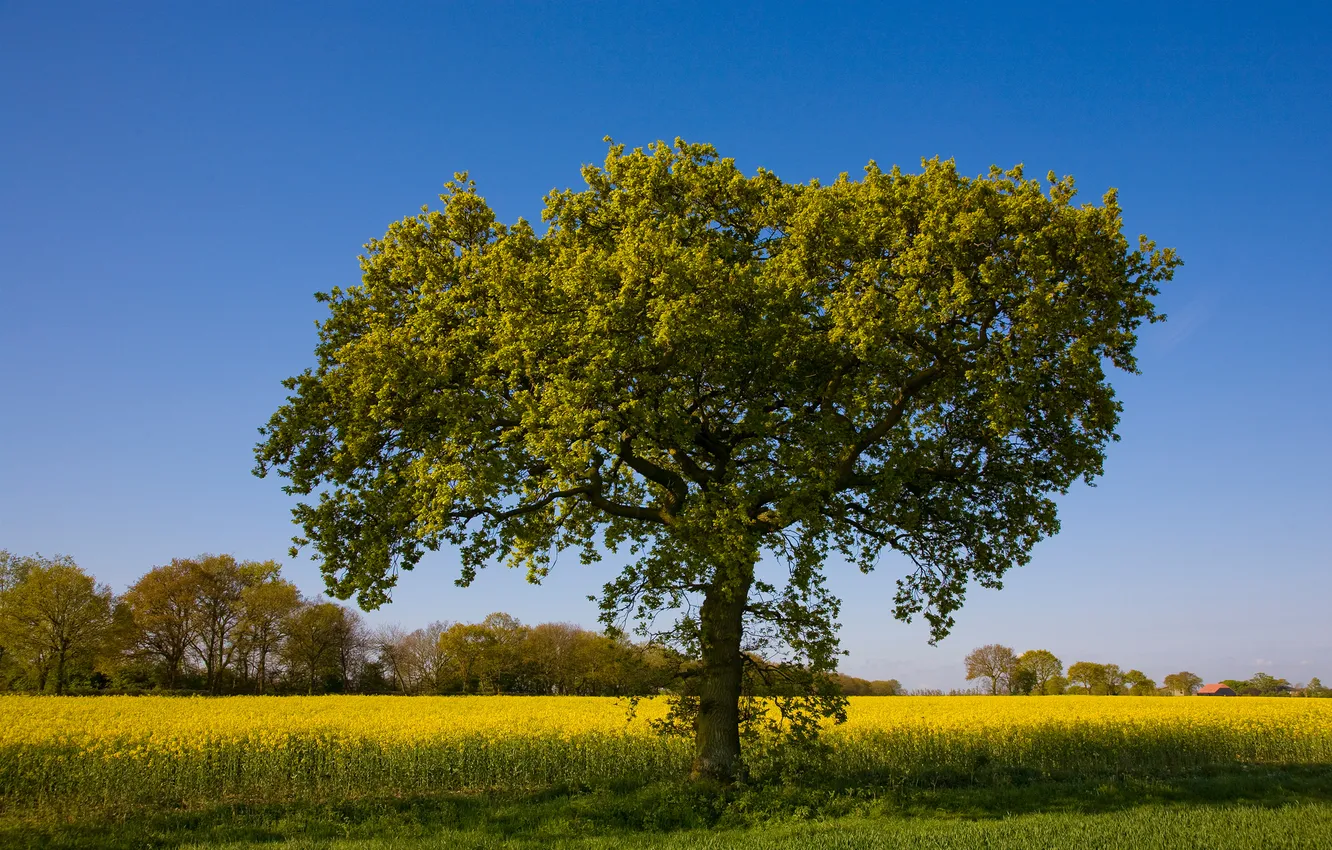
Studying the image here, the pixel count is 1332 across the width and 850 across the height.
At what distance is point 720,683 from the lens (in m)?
19.2

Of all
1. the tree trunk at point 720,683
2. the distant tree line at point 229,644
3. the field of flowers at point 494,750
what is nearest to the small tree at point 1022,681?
the distant tree line at point 229,644

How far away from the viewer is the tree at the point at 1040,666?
79.3 meters

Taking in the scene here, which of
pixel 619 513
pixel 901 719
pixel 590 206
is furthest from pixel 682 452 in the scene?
pixel 901 719

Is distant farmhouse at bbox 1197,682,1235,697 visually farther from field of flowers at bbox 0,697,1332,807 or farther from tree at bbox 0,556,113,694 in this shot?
tree at bbox 0,556,113,694

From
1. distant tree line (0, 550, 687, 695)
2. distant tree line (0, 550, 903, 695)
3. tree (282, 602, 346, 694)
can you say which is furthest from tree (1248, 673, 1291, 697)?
tree (282, 602, 346, 694)

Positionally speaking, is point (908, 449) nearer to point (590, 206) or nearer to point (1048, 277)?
point (1048, 277)

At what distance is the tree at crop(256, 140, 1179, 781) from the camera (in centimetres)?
1670

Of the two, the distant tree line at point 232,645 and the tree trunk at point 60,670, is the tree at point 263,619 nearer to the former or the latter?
the distant tree line at point 232,645

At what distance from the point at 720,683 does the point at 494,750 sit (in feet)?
22.1

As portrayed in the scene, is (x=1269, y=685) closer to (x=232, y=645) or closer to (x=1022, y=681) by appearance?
(x=1022, y=681)

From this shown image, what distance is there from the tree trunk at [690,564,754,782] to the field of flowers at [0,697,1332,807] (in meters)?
0.83

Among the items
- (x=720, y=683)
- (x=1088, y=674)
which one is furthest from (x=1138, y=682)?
(x=720, y=683)

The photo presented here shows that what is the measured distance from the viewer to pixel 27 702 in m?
36.7

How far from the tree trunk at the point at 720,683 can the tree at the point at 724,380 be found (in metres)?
0.06
